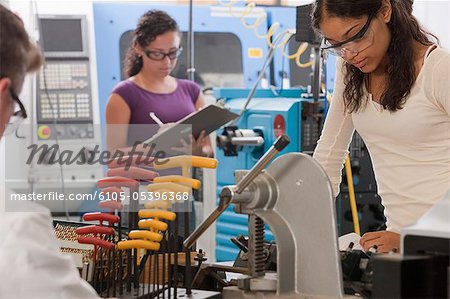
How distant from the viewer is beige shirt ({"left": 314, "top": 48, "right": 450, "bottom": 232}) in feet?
5.80

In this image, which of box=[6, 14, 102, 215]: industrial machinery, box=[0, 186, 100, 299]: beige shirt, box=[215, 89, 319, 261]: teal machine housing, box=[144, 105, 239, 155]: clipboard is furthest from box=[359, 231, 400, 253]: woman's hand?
box=[6, 14, 102, 215]: industrial machinery

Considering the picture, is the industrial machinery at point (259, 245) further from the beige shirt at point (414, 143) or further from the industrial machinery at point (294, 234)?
the beige shirt at point (414, 143)

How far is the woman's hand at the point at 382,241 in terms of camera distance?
1.65 metres

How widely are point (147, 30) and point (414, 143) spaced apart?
5.87 feet

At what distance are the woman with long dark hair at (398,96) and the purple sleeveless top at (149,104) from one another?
1.43m

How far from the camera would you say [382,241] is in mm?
1662

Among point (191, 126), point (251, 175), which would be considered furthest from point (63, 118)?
point (251, 175)

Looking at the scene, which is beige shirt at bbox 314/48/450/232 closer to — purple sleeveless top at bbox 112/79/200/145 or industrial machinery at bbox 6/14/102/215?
purple sleeveless top at bbox 112/79/200/145

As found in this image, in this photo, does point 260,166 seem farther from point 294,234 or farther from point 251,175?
point 294,234

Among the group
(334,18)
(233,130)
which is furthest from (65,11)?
(334,18)

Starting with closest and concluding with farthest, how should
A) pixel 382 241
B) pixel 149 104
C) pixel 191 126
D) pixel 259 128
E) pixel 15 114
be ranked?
pixel 15 114
pixel 382 241
pixel 191 126
pixel 149 104
pixel 259 128

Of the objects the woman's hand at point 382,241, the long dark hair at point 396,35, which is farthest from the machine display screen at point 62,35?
the woman's hand at point 382,241

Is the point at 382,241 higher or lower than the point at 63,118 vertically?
higher

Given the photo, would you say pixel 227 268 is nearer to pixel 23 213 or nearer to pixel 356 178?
pixel 23 213
